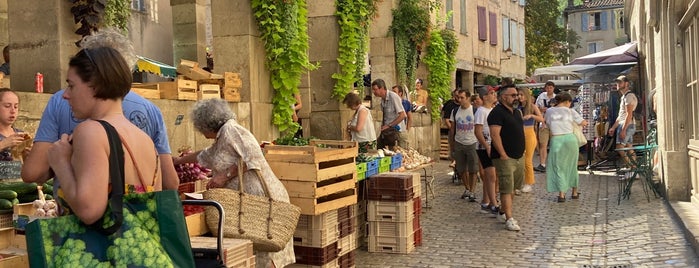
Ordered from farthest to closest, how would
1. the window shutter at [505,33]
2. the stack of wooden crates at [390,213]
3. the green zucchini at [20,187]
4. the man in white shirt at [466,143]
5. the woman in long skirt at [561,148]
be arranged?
the window shutter at [505,33], the man in white shirt at [466,143], the woman in long skirt at [561,148], the stack of wooden crates at [390,213], the green zucchini at [20,187]

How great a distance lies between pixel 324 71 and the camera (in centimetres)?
1264

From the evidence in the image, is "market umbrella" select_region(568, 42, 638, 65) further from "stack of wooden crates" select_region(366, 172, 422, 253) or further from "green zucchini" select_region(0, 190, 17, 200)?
"green zucchini" select_region(0, 190, 17, 200)

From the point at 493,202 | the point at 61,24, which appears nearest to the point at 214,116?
the point at 61,24

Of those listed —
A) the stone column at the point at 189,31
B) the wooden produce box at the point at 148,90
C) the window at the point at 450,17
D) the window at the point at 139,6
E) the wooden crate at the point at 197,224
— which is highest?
the window at the point at 450,17

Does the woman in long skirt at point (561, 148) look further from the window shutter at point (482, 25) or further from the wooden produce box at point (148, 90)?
Result: the window shutter at point (482, 25)

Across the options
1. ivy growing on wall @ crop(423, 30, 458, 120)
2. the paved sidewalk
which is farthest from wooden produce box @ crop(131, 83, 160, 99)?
ivy growing on wall @ crop(423, 30, 458, 120)

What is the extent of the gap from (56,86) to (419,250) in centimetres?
428

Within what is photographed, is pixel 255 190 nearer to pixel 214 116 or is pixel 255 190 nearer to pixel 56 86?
pixel 214 116

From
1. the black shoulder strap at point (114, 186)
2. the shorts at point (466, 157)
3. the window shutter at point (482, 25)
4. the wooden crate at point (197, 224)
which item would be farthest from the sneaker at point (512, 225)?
the window shutter at point (482, 25)

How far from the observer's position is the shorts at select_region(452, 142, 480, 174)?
1141 centimetres

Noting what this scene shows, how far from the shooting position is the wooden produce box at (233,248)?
4270 mm

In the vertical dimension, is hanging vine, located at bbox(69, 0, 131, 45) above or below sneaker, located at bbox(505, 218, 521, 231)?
above

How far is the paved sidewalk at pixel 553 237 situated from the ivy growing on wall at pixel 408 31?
7.80 m

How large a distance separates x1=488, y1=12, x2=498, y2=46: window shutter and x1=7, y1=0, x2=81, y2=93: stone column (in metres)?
25.5
